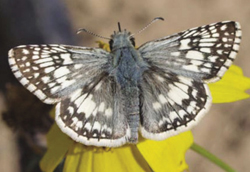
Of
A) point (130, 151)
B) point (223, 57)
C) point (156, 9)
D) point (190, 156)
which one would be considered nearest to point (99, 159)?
point (130, 151)

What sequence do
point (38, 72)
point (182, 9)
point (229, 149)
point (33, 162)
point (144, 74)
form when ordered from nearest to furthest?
1. point (38, 72)
2. point (144, 74)
3. point (33, 162)
4. point (229, 149)
5. point (182, 9)

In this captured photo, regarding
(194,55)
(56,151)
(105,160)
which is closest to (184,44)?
(194,55)

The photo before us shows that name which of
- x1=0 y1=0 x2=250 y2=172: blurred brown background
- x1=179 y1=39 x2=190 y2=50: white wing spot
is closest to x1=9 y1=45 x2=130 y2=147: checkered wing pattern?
x1=179 y1=39 x2=190 y2=50: white wing spot

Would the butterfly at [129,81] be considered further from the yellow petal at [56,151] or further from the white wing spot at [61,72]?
the yellow petal at [56,151]

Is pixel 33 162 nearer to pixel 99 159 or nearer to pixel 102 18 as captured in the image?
pixel 99 159

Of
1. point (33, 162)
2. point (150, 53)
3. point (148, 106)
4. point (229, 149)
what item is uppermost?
point (150, 53)

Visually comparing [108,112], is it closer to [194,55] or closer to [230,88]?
[194,55]

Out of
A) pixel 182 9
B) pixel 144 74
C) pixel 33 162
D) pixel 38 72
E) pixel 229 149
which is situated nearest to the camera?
pixel 38 72
